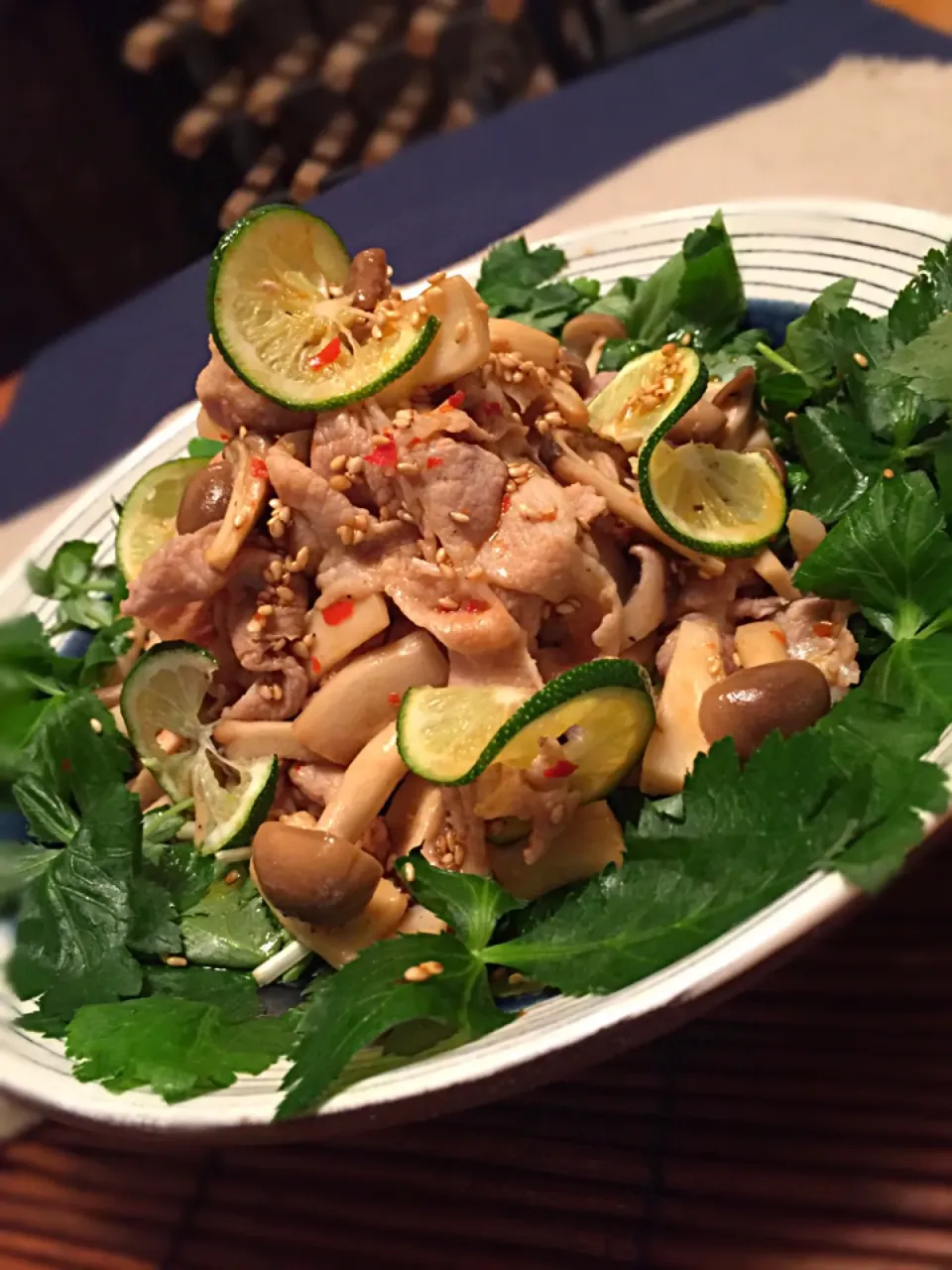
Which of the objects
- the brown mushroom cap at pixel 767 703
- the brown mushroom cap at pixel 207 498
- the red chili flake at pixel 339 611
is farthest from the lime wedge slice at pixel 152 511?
the brown mushroom cap at pixel 767 703

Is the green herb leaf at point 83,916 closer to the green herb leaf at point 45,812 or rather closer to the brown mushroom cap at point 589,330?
the green herb leaf at point 45,812

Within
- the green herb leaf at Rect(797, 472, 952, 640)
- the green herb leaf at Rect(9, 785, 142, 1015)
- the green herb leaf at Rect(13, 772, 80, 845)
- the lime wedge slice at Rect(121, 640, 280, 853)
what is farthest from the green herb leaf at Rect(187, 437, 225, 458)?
the green herb leaf at Rect(797, 472, 952, 640)

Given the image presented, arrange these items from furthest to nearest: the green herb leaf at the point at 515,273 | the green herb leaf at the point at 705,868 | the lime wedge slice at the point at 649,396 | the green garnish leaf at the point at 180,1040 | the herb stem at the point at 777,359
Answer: the green herb leaf at the point at 515,273, the herb stem at the point at 777,359, the lime wedge slice at the point at 649,396, the green garnish leaf at the point at 180,1040, the green herb leaf at the point at 705,868

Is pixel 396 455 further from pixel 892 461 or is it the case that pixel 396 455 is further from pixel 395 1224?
pixel 395 1224

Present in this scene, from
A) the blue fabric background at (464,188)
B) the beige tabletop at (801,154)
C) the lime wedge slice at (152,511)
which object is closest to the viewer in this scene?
the lime wedge slice at (152,511)

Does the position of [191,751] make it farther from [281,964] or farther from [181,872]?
[281,964]

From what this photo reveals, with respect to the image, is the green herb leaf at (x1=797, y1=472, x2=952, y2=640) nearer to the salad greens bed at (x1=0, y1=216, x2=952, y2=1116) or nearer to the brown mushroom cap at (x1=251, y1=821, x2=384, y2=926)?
the salad greens bed at (x1=0, y1=216, x2=952, y2=1116)

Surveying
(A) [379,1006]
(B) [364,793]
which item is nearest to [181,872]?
(B) [364,793]
